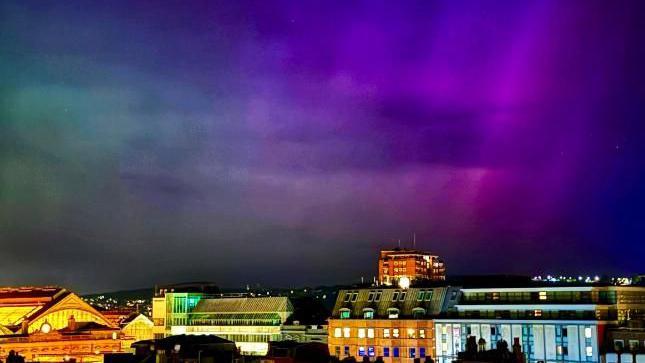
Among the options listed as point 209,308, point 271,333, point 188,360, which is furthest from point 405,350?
point 209,308

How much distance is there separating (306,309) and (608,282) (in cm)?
7502

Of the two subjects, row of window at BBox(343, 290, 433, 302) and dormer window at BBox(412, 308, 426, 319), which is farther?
row of window at BBox(343, 290, 433, 302)

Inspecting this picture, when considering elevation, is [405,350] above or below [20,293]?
below

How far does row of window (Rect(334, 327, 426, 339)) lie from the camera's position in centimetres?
13175

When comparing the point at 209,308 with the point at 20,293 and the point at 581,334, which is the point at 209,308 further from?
the point at 581,334

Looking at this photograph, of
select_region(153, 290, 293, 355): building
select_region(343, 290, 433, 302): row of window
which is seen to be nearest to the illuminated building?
select_region(153, 290, 293, 355): building

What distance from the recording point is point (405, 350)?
132 m

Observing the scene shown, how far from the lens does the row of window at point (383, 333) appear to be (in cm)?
13175

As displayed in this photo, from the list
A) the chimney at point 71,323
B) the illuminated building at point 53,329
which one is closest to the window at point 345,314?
the illuminated building at point 53,329

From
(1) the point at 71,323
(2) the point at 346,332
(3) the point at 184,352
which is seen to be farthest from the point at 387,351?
(1) the point at 71,323

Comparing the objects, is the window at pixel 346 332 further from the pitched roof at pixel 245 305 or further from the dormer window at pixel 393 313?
the pitched roof at pixel 245 305

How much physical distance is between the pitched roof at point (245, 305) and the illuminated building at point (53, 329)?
19.0m

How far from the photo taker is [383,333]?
13525cm

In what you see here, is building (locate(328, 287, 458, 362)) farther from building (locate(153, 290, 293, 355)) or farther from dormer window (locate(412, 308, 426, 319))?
building (locate(153, 290, 293, 355))
